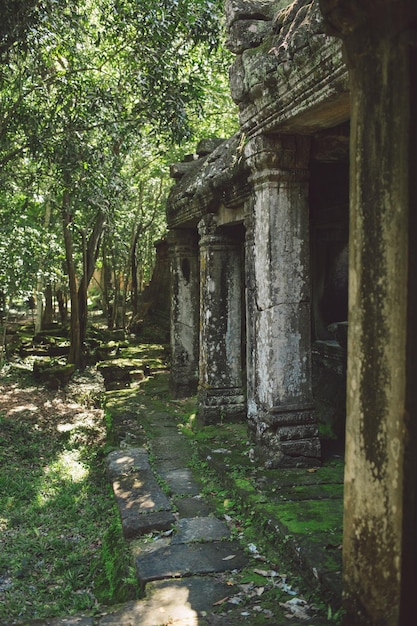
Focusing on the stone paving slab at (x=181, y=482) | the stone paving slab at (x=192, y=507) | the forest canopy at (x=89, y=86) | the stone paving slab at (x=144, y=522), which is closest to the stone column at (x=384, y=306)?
the stone paving slab at (x=144, y=522)

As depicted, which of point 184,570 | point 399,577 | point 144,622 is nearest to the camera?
point 399,577

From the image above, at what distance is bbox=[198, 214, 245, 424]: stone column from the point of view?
304 inches

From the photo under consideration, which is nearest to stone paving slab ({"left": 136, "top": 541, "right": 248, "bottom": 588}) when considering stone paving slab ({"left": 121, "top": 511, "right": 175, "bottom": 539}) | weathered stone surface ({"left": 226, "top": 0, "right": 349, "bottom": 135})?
stone paving slab ({"left": 121, "top": 511, "right": 175, "bottom": 539})

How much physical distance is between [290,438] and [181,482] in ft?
4.29

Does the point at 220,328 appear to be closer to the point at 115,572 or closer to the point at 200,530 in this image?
the point at 200,530

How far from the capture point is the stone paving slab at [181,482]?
5.66m

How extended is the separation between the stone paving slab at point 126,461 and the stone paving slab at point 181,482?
29 centimetres

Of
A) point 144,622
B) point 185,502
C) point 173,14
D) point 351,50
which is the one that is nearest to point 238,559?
point 144,622

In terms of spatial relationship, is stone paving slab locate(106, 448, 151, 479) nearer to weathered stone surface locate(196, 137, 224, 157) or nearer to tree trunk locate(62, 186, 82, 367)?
weathered stone surface locate(196, 137, 224, 157)

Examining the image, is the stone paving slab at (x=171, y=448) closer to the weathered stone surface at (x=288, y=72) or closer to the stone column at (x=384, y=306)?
the weathered stone surface at (x=288, y=72)

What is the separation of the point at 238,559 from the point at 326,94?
3562mm

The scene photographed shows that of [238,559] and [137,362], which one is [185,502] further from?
[137,362]

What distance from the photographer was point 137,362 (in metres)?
12.3

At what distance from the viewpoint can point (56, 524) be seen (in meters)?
5.68
